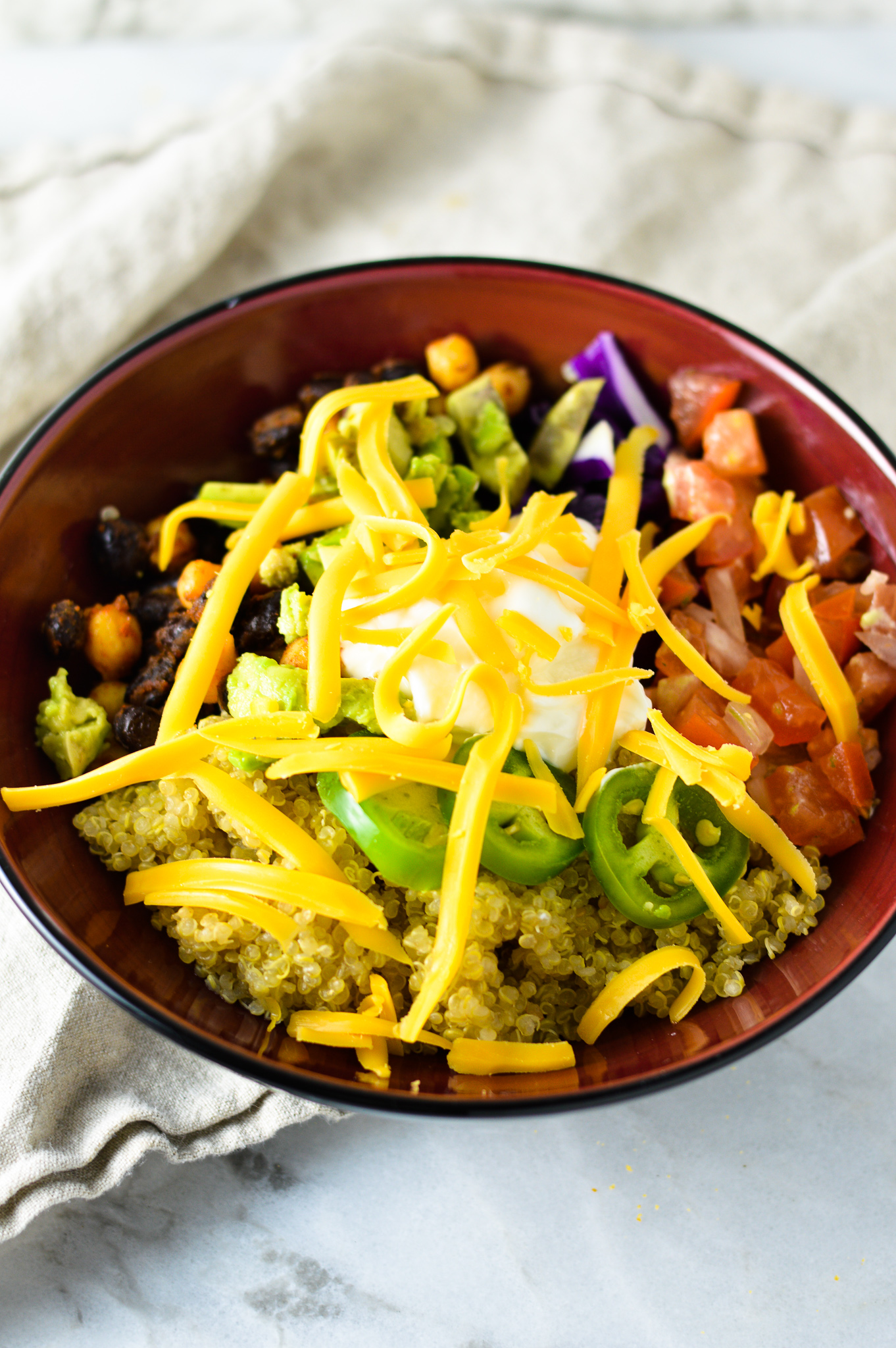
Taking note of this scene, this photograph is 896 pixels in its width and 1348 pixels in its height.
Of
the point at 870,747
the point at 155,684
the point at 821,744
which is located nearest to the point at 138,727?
the point at 155,684

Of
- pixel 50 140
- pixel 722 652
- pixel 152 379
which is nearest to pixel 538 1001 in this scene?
pixel 722 652

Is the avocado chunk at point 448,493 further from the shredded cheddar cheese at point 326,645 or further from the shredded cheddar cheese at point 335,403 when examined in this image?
the shredded cheddar cheese at point 326,645

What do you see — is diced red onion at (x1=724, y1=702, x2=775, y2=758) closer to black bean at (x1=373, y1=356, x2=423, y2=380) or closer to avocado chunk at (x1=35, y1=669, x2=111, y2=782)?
black bean at (x1=373, y1=356, x2=423, y2=380)

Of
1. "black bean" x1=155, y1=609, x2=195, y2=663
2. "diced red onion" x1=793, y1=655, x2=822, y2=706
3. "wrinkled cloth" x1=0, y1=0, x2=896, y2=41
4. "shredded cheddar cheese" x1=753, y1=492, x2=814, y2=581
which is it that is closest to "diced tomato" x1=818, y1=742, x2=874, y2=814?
"diced red onion" x1=793, y1=655, x2=822, y2=706

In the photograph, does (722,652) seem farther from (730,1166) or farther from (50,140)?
(50,140)

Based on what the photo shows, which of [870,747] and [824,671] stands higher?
[824,671]

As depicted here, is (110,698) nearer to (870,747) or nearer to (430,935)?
(430,935)
